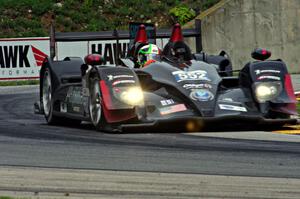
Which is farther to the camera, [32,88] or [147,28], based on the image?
[32,88]

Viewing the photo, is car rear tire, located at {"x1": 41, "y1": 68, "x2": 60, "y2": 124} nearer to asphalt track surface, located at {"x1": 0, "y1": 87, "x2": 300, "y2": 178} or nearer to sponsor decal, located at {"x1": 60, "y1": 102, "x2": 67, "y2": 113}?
sponsor decal, located at {"x1": 60, "y1": 102, "x2": 67, "y2": 113}

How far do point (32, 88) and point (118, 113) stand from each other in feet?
47.2

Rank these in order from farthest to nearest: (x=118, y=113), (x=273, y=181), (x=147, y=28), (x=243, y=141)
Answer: (x=147, y=28)
(x=118, y=113)
(x=243, y=141)
(x=273, y=181)

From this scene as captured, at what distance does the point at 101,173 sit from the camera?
8.23m

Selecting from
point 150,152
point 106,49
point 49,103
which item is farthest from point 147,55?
point 106,49

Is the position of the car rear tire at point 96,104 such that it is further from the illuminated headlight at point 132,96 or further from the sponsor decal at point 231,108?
the sponsor decal at point 231,108

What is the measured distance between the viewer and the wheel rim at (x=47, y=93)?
14.4m

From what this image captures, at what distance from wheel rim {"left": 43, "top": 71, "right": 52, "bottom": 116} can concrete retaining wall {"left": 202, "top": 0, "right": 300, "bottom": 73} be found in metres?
16.3

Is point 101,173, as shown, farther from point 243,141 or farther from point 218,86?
point 218,86

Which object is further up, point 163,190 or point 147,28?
point 147,28

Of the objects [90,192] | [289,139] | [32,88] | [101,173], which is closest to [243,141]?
[289,139]

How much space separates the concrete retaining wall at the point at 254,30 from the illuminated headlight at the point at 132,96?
19030mm

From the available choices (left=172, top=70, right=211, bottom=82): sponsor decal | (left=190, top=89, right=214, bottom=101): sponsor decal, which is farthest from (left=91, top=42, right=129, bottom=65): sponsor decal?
(left=190, top=89, right=214, bottom=101): sponsor decal

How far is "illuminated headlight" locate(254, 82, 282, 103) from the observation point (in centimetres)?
1219
